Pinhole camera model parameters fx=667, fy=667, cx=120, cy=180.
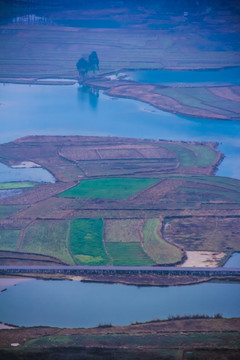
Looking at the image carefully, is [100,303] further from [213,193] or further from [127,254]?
[213,193]

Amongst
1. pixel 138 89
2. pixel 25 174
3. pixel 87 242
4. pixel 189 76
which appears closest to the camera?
pixel 87 242

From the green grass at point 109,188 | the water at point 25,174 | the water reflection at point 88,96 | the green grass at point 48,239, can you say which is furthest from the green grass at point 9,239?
the water reflection at point 88,96

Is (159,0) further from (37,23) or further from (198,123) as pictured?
(198,123)

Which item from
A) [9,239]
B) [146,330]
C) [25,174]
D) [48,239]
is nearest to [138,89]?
[25,174]

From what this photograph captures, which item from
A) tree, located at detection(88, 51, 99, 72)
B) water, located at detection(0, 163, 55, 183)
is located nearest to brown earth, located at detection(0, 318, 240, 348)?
water, located at detection(0, 163, 55, 183)

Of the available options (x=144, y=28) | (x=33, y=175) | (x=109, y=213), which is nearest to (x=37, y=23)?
(x=144, y=28)

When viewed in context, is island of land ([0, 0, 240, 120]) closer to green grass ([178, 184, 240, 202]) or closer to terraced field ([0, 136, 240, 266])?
terraced field ([0, 136, 240, 266])
